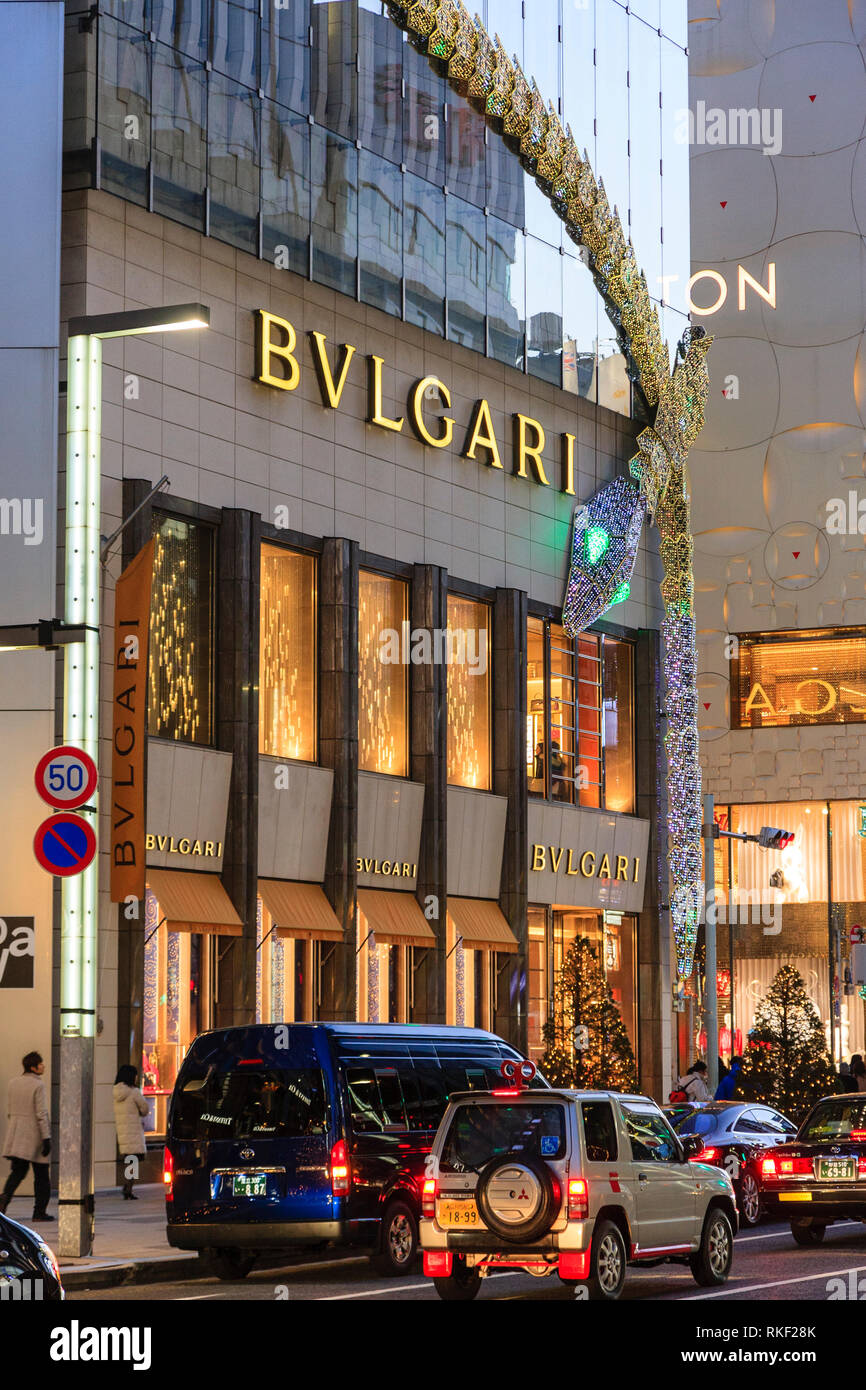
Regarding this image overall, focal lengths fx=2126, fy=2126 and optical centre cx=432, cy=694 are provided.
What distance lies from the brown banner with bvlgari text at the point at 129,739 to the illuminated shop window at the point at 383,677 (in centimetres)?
846

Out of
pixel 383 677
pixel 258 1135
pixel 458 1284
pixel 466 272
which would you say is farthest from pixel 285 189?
pixel 458 1284

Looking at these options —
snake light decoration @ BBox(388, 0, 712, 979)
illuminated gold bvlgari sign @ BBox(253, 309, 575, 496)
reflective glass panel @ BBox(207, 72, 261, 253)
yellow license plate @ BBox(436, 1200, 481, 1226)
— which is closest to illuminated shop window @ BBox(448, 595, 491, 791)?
snake light decoration @ BBox(388, 0, 712, 979)

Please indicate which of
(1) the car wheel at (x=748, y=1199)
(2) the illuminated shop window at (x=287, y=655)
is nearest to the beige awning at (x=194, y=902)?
(2) the illuminated shop window at (x=287, y=655)

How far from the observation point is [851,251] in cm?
5781

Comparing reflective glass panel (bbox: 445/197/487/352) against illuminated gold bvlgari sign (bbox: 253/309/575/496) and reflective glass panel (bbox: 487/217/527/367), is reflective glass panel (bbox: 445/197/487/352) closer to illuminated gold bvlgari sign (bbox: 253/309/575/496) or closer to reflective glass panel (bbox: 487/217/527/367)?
reflective glass panel (bbox: 487/217/527/367)

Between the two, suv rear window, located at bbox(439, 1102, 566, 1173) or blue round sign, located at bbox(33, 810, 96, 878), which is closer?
suv rear window, located at bbox(439, 1102, 566, 1173)

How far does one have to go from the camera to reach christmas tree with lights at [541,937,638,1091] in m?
33.4

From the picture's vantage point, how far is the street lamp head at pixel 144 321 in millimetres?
18672

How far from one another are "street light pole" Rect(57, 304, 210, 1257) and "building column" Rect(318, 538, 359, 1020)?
14559 mm

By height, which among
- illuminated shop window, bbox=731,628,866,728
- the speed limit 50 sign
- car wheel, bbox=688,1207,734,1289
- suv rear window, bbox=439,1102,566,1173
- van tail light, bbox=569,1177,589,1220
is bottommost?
car wheel, bbox=688,1207,734,1289

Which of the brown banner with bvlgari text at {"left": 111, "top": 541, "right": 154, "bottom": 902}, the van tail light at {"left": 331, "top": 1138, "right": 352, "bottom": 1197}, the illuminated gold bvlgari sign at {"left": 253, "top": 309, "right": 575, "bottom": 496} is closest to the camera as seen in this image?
the van tail light at {"left": 331, "top": 1138, "right": 352, "bottom": 1197}
